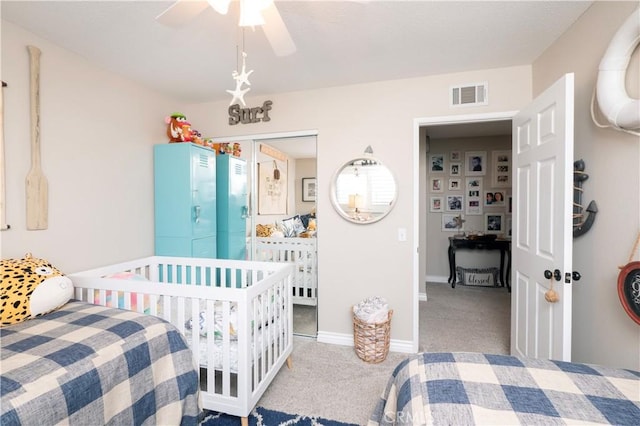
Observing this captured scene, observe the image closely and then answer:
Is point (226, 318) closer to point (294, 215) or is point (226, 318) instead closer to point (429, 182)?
point (294, 215)

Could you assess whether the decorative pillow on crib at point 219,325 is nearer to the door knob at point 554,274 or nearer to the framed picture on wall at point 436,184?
the door knob at point 554,274

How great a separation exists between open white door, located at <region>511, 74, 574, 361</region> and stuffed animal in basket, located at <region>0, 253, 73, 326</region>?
8.41 feet

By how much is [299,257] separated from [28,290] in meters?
1.93

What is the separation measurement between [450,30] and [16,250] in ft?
9.60

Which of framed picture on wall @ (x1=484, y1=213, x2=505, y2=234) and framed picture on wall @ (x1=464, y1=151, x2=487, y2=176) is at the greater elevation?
framed picture on wall @ (x1=464, y1=151, x2=487, y2=176)

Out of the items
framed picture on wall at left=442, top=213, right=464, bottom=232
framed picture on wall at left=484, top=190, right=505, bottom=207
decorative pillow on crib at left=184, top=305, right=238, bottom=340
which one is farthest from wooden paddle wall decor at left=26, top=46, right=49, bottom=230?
framed picture on wall at left=484, top=190, right=505, bottom=207

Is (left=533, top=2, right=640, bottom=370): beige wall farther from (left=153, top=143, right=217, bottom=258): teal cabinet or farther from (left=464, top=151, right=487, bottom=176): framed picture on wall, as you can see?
(left=464, top=151, right=487, bottom=176): framed picture on wall

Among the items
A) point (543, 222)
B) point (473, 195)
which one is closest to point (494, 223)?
point (473, 195)

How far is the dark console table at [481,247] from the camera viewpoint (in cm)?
432

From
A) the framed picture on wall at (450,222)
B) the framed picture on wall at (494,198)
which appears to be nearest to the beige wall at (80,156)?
the framed picture on wall at (450,222)

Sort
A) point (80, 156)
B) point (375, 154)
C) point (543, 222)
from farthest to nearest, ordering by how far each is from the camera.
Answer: point (375, 154)
point (80, 156)
point (543, 222)

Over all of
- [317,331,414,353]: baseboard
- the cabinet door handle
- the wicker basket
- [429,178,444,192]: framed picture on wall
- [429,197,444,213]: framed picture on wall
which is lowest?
[317,331,414,353]: baseboard

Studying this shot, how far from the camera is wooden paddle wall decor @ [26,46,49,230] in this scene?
1.83 m

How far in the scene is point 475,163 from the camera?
186 inches
